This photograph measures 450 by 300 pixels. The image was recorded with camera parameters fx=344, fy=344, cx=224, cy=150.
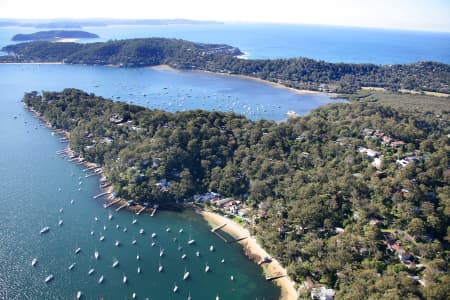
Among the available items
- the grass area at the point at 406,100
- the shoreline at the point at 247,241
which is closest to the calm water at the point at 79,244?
the shoreline at the point at 247,241

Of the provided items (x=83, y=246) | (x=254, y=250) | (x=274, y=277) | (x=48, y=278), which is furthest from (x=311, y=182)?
(x=48, y=278)

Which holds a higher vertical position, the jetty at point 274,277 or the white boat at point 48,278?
the jetty at point 274,277

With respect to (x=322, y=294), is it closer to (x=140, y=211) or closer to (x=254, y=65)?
(x=140, y=211)

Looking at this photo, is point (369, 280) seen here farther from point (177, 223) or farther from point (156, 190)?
point (156, 190)

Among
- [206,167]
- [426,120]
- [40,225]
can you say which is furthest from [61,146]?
[426,120]

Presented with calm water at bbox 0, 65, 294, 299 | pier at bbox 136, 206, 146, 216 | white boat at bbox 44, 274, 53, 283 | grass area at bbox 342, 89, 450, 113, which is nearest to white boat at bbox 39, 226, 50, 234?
calm water at bbox 0, 65, 294, 299

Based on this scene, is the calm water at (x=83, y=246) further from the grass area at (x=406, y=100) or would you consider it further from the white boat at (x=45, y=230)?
the grass area at (x=406, y=100)
